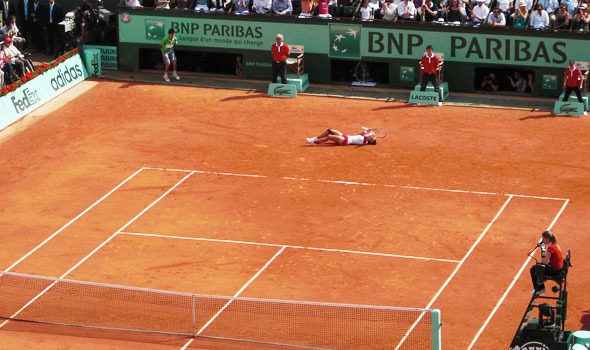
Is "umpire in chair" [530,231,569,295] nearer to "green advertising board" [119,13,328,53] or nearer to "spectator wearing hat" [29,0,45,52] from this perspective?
"green advertising board" [119,13,328,53]

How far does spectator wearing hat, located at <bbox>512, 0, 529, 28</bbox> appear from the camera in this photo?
4669 cm

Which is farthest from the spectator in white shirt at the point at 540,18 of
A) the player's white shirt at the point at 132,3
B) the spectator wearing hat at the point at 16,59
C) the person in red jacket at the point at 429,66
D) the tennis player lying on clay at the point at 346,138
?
→ the spectator wearing hat at the point at 16,59

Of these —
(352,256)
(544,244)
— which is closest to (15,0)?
(352,256)

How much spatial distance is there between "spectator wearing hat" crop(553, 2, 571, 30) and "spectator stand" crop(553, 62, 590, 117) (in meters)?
1.49

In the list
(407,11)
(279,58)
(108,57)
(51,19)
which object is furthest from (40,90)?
(407,11)

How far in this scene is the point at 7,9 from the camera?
179 feet

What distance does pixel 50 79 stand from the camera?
48188 mm

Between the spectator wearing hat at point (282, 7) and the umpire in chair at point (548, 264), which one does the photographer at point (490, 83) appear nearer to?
the spectator wearing hat at point (282, 7)

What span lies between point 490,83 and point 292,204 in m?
13.8

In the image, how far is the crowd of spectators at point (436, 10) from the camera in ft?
152

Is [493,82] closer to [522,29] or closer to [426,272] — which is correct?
[522,29]

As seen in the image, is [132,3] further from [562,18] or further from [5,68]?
[562,18]

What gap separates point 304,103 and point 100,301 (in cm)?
1896

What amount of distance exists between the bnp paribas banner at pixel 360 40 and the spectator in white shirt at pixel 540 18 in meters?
0.36
